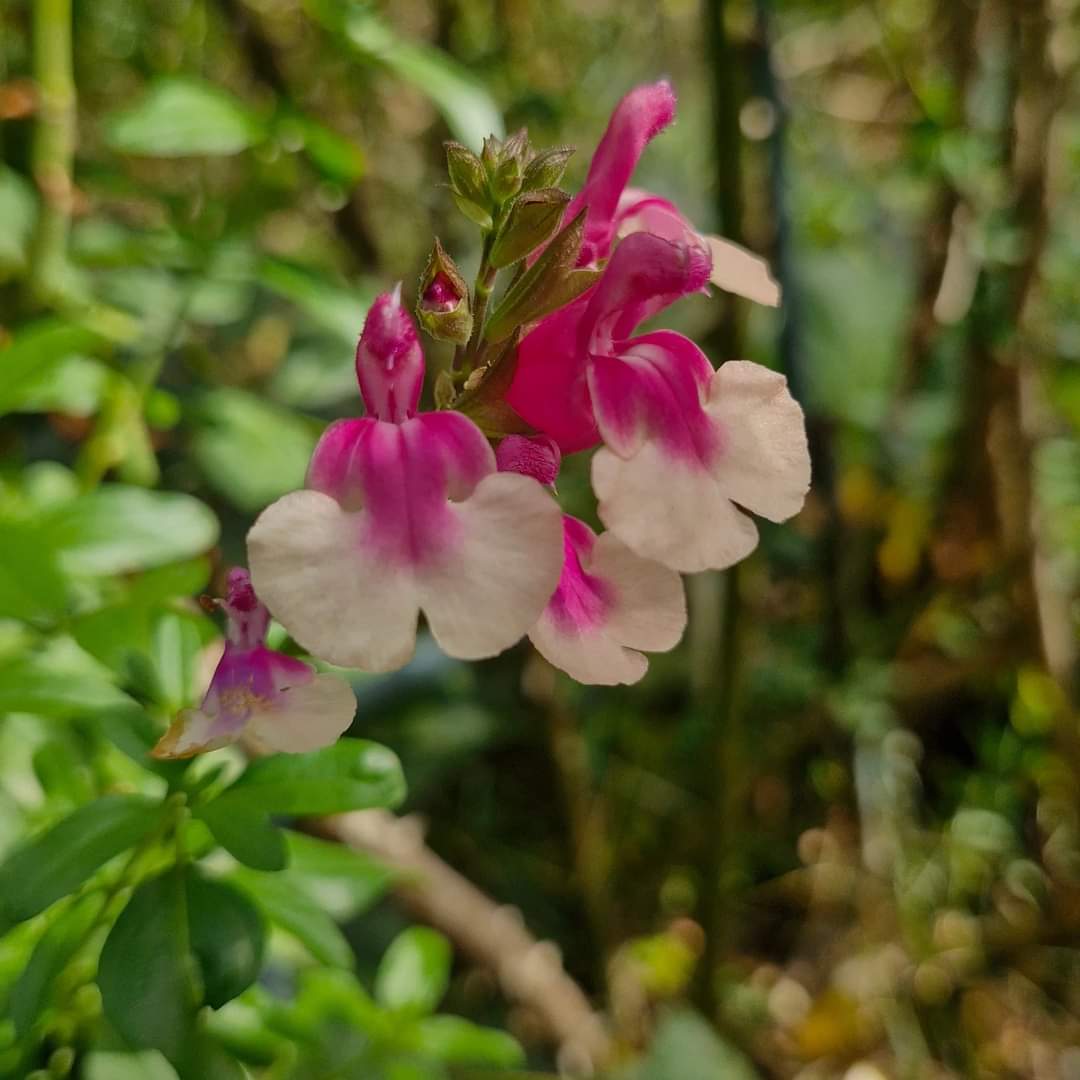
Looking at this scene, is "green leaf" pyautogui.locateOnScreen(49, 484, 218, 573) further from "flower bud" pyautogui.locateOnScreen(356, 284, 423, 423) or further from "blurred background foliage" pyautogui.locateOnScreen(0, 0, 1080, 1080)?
"flower bud" pyautogui.locateOnScreen(356, 284, 423, 423)

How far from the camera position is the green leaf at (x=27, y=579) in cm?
60

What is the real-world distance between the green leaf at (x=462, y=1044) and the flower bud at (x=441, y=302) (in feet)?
1.90

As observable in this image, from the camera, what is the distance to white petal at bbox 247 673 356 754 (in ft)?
1.33

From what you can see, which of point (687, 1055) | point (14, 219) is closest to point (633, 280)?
point (14, 219)

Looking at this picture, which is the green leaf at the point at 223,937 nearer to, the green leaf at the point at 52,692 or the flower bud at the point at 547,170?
the green leaf at the point at 52,692

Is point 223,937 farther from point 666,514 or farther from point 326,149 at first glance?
point 326,149

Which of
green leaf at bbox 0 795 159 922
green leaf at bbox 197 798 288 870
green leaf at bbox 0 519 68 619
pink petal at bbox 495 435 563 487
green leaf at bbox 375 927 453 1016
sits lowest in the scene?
green leaf at bbox 375 927 453 1016

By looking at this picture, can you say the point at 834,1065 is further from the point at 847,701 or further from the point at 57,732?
the point at 57,732

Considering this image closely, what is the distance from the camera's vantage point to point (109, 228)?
4.11 ft

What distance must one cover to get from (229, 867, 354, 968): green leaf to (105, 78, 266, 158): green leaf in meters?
0.63

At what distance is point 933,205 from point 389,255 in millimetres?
1066

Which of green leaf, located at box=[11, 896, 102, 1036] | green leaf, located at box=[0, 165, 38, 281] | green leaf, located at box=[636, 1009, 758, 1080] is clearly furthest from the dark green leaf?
green leaf, located at box=[636, 1009, 758, 1080]

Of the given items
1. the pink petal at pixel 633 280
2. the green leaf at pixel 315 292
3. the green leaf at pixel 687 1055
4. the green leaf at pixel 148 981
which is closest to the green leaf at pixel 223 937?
the green leaf at pixel 148 981

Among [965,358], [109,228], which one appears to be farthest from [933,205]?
[109,228]
